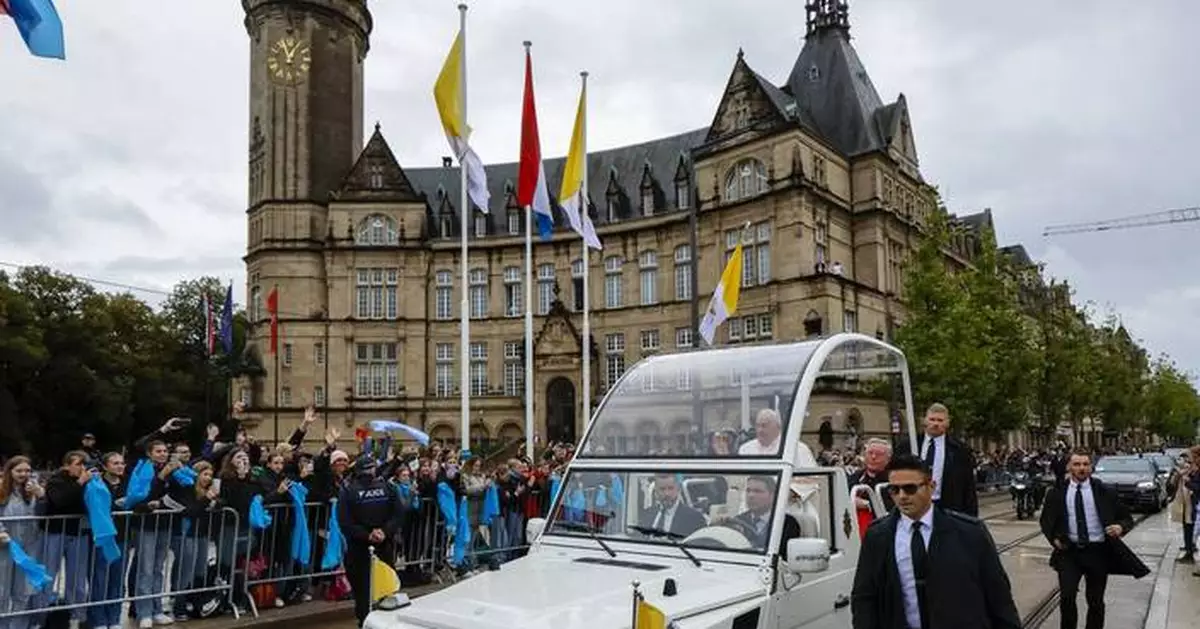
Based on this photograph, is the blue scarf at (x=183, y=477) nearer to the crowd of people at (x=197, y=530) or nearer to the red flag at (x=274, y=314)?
the crowd of people at (x=197, y=530)

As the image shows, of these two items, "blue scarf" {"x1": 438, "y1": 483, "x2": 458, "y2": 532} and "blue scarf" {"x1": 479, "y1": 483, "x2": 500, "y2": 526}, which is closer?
"blue scarf" {"x1": 438, "y1": 483, "x2": 458, "y2": 532}

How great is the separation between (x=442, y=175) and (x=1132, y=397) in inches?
1922

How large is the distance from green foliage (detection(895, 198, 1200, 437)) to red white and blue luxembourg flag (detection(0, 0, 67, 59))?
93.0 ft

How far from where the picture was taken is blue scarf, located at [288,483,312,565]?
10.9 meters

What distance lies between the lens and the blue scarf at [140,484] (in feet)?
31.9

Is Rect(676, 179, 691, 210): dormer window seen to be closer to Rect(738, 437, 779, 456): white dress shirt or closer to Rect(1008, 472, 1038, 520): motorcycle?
Rect(1008, 472, 1038, 520): motorcycle

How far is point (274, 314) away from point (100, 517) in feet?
139

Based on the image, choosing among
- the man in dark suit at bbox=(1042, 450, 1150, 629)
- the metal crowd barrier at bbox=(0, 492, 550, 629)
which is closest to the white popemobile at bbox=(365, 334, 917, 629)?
the man in dark suit at bbox=(1042, 450, 1150, 629)

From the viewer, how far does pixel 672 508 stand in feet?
19.5

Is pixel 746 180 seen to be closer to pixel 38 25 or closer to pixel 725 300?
pixel 725 300

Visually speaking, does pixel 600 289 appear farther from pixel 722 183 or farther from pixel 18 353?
pixel 18 353

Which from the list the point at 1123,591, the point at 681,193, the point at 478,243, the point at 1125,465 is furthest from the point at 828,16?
the point at 1123,591

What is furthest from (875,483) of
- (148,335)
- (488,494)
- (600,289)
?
(148,335)

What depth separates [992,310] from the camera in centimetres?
3578
